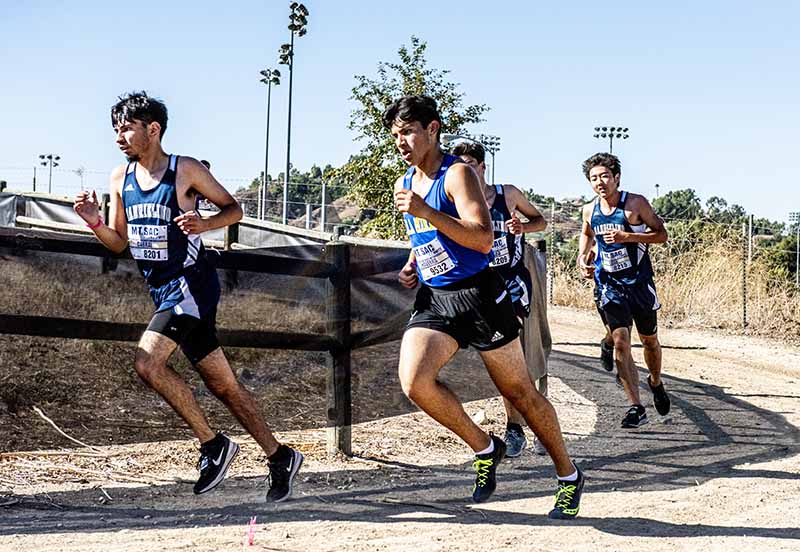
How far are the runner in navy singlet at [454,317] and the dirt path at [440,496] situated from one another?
1.28 ft

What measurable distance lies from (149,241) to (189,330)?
51cm

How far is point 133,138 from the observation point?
570cm

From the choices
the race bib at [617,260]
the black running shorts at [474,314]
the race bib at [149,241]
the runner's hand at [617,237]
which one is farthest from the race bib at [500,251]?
the race bib at [149,241]

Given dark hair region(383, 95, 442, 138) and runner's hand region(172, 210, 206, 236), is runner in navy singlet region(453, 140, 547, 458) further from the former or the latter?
runner's hand region(172, 210, 206, 236)

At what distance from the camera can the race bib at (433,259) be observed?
534cm

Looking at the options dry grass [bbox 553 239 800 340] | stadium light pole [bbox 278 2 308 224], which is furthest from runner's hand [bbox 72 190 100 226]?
stadium light pole [bbox 278 2 308 224]

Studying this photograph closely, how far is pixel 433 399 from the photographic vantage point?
524cm

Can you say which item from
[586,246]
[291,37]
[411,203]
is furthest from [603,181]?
[291,37]

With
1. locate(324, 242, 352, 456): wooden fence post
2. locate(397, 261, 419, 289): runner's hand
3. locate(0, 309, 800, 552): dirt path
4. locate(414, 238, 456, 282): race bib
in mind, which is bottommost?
locate(0, 309, 800, 552): dirt path

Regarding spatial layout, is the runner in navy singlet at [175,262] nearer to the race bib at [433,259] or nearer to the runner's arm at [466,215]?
the race bib at [433,259]

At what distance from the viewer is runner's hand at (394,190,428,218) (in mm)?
4906

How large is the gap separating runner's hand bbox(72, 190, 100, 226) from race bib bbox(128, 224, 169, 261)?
25cm

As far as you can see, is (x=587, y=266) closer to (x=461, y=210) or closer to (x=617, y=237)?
(x=617, y=237)

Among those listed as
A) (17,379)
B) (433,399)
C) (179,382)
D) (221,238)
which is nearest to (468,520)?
(433,399)
